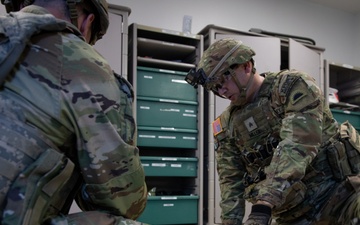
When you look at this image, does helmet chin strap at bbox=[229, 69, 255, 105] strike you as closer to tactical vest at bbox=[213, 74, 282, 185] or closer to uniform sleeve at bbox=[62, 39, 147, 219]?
tactical vest at bbox=[213, 74, 282, 185]

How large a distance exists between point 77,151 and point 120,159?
0.31 ft

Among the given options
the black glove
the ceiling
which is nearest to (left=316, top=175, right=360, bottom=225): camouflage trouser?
the black glove

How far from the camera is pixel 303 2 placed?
404 cm

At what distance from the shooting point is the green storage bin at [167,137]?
259 centimetres

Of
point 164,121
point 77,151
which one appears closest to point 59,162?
point 77,151

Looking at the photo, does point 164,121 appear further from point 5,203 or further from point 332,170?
point 5,203

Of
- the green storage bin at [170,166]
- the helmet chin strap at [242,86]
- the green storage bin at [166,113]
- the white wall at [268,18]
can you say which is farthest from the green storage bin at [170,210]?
the white wall at [268,18]

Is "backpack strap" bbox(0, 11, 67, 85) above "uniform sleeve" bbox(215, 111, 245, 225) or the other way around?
above

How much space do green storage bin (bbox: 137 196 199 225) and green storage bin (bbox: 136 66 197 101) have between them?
69 cm

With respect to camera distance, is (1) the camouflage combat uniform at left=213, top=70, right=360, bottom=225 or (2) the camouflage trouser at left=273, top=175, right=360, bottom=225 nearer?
(1) the camouflage combat uniform at left=213, top=70, right=360, bottom=225

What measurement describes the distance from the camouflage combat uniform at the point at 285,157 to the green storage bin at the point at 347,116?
5.72 feet

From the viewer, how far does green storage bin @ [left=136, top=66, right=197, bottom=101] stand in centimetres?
262

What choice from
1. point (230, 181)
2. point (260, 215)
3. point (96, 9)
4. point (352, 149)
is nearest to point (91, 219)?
point (96, 9)

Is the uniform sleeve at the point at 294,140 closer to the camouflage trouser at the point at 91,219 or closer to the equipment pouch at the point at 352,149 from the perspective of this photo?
the equipment pouch at the point at 352,149
